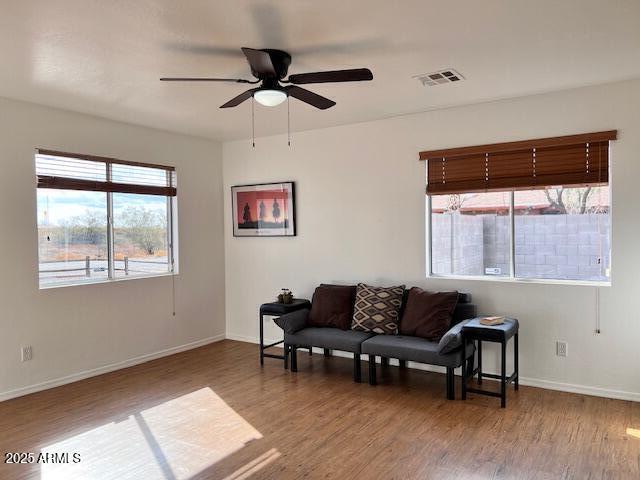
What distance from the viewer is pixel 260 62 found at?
2.84m

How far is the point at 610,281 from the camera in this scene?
402 cm

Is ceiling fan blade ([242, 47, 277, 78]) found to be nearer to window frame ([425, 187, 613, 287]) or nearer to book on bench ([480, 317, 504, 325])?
window frame ([425, 187, 613, 287])

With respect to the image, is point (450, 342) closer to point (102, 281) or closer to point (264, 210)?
point (264, 210)

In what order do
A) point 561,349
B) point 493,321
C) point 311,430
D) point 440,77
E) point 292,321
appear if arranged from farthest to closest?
point 292,321 → point 561,349 → point 493,321 → point 440,77 → point 311,430

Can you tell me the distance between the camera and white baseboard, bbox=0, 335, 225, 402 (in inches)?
166

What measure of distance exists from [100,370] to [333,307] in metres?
2.46

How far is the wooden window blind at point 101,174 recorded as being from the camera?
4.46 meters

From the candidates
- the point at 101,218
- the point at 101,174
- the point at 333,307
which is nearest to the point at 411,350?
the point at 333,307

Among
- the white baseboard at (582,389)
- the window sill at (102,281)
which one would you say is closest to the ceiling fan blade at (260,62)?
the window sill at (102,281)

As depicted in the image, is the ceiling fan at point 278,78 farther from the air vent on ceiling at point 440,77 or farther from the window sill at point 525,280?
the window sill at point 525,280

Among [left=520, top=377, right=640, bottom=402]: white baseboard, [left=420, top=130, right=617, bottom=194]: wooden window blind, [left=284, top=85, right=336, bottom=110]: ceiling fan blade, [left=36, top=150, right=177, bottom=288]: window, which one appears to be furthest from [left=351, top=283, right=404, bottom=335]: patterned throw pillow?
[left=36, top=150, right=177, bottom=288]: window

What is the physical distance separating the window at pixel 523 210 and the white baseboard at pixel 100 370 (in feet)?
9.98

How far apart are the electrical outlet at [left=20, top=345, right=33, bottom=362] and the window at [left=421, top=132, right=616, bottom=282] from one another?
151 inches

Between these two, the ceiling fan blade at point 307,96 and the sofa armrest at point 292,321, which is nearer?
the ceiling fan blade at point 307,96
